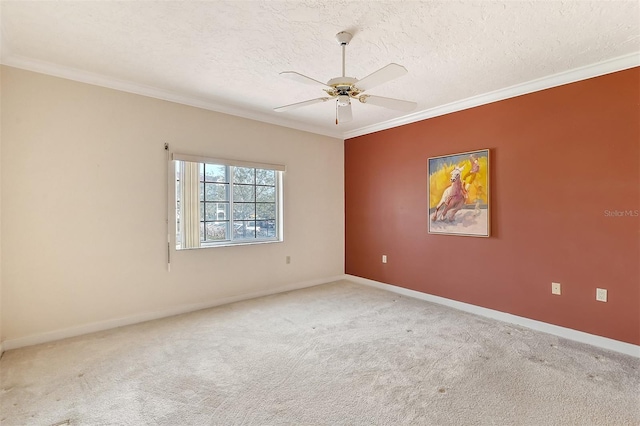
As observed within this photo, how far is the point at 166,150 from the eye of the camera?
347 cm

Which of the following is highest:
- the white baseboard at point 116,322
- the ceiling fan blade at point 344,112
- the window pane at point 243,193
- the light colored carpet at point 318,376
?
the ceiling fan blade at point 344,112

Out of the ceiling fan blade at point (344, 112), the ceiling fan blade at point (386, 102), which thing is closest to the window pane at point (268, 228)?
the ceiling fan blade at point (344, 112)

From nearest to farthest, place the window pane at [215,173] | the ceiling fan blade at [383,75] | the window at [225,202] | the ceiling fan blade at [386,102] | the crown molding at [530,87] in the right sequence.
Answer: the ceiling fan blade at [383,75] → the ceiling fan blade at [386,102] → the crown molding at [530,87] → the window at [225,202] → the window pane at [215,173]

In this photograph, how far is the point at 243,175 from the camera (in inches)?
164

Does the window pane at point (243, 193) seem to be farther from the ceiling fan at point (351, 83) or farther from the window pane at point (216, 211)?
the ceiling fan at point (351, 83)

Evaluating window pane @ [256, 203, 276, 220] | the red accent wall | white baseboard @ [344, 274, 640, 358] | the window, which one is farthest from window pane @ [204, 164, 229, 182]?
white baseboard @ [344, 274, 640, 358]

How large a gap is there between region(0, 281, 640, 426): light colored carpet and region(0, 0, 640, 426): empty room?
Answer: 0.02m

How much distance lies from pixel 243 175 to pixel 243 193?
25cm

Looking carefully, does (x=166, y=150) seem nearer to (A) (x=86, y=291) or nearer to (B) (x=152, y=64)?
(B) (x=152, y=64)

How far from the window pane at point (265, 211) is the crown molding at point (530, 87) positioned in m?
2.08

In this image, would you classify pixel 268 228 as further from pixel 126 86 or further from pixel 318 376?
pixel 318 376

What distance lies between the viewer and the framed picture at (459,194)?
3.52 metres

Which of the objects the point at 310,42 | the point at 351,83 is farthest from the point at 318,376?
the point at 310,42

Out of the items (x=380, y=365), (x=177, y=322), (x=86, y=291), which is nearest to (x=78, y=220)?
(x=86, y=291)
